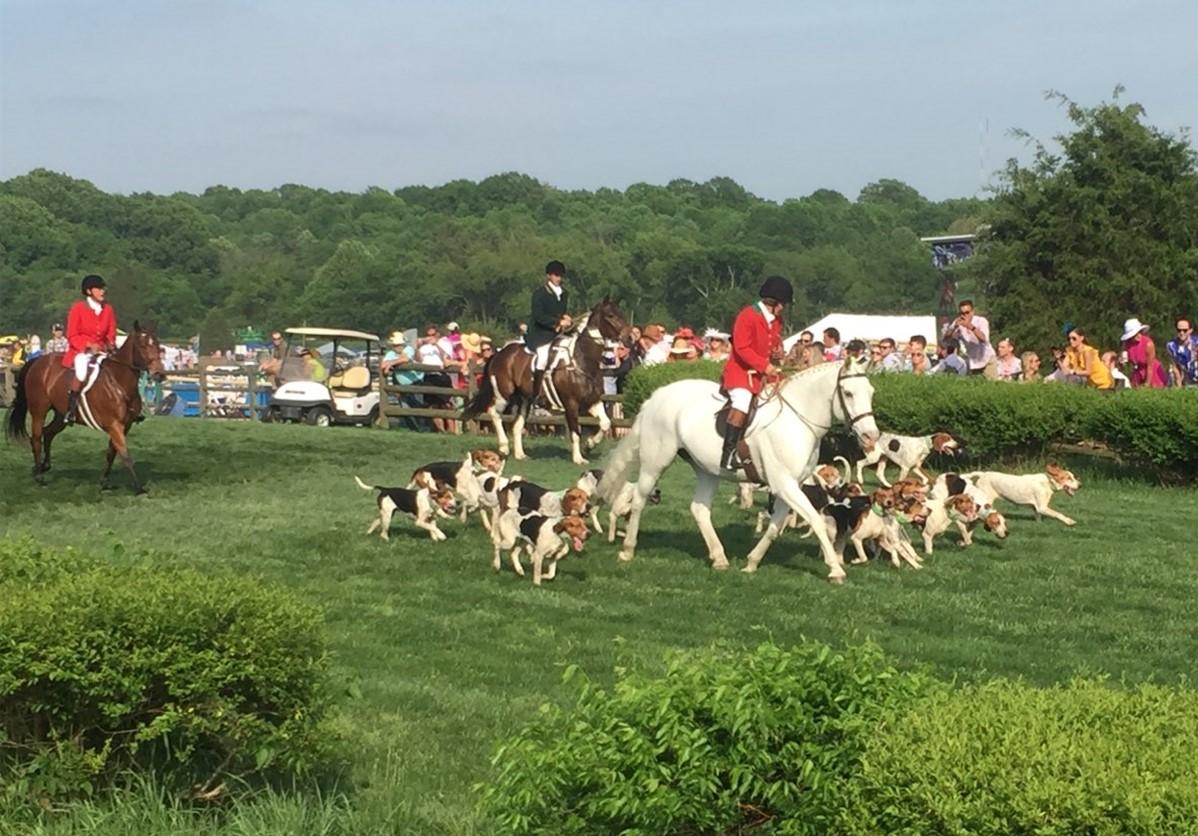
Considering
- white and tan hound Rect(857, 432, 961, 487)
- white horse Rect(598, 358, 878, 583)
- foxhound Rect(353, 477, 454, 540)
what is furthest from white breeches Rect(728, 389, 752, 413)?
white and tan hound Rect(857, 432, 961, 487)

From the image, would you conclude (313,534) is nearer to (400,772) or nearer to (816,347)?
(400,772)

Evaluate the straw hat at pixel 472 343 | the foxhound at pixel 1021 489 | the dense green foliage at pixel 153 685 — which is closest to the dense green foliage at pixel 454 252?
the straw hat at pixel 472 343

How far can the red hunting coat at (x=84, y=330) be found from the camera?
19.5 meters

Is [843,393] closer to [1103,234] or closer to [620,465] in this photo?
[620,465]

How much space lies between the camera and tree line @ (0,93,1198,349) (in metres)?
31.6

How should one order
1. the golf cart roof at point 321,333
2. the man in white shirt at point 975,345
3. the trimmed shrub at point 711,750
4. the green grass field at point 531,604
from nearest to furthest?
the trimmed shrub at point 711,750 < the green grass field at point 531,604 < the man in white shirt at point 975,345 < the golf cart roof at point 321,333

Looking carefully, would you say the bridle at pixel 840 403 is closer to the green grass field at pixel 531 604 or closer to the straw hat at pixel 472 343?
the green grass field at pixel 531 604

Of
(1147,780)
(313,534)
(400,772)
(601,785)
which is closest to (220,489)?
(313,534)

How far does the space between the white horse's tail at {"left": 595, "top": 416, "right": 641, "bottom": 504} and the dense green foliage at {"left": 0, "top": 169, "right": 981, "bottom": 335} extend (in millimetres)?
67978

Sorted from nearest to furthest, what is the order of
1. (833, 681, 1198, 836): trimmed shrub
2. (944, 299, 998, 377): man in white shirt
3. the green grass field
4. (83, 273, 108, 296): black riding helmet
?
(833, 681, 1198, 836): trimmed shrub → the green grass field → (83, 273, 108, 296): black riding helmet → (944, 299, 998, 377): man in white shirt

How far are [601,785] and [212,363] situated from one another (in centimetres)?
4380

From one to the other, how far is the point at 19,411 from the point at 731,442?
10686mm

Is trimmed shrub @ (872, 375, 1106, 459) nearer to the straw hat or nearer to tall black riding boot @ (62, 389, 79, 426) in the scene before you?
tall black riding boot @ (62, 389, 79, 426)

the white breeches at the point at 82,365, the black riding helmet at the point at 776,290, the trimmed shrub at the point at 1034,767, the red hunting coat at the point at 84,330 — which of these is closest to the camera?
the trimmed shrub at the point at 1034,767
